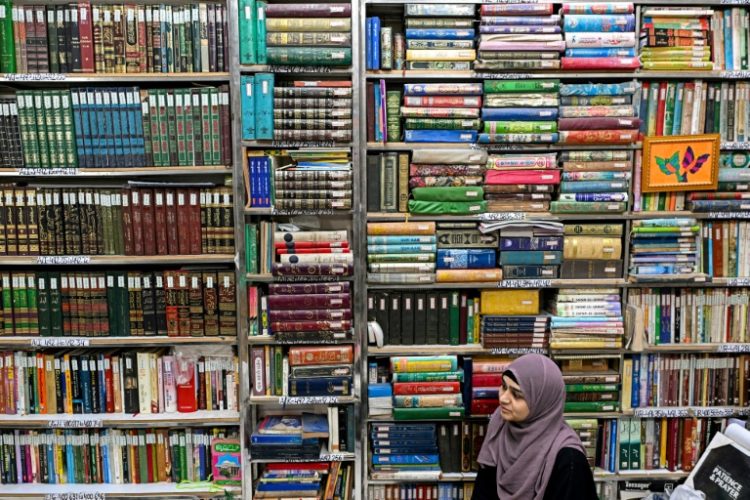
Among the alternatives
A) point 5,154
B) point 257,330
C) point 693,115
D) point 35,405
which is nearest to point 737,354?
point 693,115

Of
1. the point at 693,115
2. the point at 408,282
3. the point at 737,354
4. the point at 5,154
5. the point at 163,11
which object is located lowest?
the point at 737,354

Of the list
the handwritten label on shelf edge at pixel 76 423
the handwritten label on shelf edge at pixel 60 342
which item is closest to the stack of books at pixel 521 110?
the handwritten label on shelf edge at pixel 60 342

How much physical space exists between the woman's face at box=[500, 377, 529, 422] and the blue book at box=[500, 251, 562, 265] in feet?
2.21

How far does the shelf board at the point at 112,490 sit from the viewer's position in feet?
9.05

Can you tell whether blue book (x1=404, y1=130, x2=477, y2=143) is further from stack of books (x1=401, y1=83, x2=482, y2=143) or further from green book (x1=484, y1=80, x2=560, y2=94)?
green book (x1=484, y1=80, x2=560, y2=94)

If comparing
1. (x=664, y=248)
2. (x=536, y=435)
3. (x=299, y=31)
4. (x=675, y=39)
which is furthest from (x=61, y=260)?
(x=675, y=39)

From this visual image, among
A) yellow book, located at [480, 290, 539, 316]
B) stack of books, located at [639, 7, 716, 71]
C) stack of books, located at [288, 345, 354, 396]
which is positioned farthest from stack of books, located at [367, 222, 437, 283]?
stack of books, located at [639, 7, 716, 71]

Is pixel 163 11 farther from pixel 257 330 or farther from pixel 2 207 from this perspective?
pixel 257 330

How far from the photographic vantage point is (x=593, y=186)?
107 inches

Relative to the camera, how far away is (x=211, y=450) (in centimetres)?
286

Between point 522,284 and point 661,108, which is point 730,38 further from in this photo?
point 522,284

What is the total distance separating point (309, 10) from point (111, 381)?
2.08m

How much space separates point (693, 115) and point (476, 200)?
3.80ft

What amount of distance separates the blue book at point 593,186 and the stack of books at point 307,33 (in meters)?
1.25
